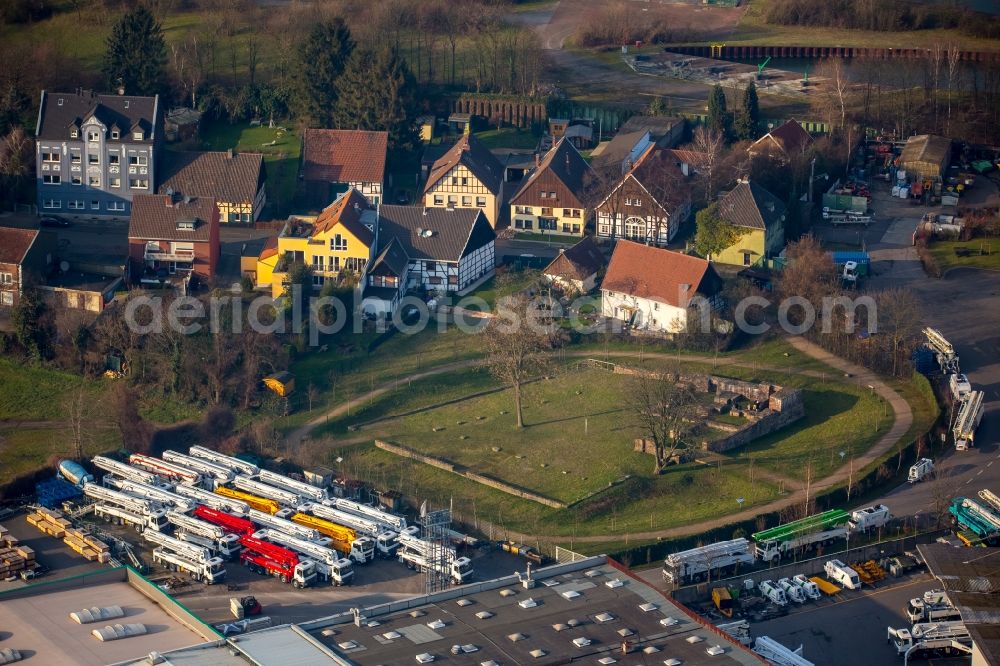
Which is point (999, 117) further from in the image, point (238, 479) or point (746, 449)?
point (238, 479)

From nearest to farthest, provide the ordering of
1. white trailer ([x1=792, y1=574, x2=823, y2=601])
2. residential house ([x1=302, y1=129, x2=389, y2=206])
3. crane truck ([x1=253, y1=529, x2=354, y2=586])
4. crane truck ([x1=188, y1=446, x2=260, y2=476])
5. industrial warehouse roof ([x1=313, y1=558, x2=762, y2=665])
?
industrial warehouse roof ([x1=313, y1=558, x2=762, y2=665])
white trailer ([x1=792, y1=574, x2=823, y2=601])
crane truck ([x1=253, y1=529, x2=354, y2=586])
crane truck ([x1=188, y1=446, x2=260, y2=476])
residential house ([x1=302, y1=129, x2=389, y2=206])

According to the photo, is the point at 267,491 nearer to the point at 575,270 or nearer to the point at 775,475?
the point at 775,475

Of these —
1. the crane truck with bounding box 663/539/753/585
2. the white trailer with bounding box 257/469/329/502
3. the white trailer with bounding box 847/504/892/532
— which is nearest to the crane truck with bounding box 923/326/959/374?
the white trailer with bounding box 847/504/892/532

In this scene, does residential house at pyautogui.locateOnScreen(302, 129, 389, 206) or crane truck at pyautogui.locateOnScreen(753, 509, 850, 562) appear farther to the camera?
residential house at pyautogui.locateOnScreen(302, 129, 389, 206)

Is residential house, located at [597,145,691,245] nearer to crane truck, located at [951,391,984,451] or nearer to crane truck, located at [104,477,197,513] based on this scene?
crane truck, located at [951,391,984,451]

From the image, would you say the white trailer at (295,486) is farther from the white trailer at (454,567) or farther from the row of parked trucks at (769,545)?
the row of parked trucks at (769,545)
